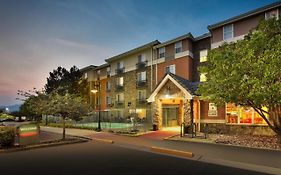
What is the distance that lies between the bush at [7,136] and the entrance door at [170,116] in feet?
50.8

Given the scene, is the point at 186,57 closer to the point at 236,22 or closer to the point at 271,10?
the point at 236,22

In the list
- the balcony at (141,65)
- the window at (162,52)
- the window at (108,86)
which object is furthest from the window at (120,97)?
the window at (162,52)

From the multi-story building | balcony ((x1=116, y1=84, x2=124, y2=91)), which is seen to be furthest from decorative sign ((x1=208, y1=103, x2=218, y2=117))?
balcony ((x1=116, y1=84, x2=124, y2=91))

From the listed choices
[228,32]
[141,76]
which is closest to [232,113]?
[228,32]

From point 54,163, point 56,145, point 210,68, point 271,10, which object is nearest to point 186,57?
point 271,10

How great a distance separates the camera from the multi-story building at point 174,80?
19797 mm

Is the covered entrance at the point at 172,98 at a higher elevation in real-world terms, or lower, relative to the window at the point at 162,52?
lower

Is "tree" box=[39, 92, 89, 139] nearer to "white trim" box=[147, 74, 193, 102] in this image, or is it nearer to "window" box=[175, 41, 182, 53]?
"white trim" box=[147, 74, 193, 102]

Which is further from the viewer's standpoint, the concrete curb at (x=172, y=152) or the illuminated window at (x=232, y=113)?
the illuminated window at (x=232, y=113)

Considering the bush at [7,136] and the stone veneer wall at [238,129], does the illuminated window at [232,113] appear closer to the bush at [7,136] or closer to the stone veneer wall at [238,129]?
the stone veneer wall at [238,129]

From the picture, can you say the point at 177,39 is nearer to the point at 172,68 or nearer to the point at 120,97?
the point at 172,68

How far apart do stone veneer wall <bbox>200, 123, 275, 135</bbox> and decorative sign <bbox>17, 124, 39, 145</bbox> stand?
14.5 metres

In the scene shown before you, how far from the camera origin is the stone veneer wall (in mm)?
17375

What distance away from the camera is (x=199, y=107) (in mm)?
21516
